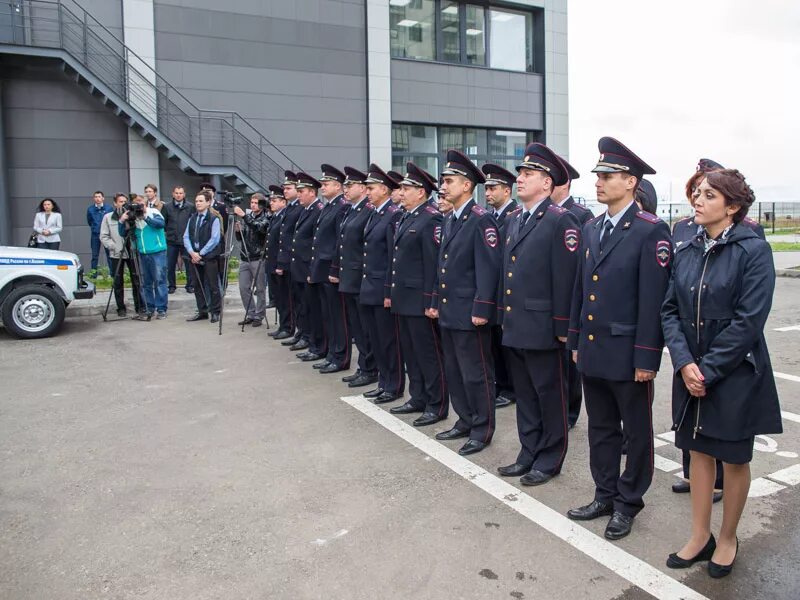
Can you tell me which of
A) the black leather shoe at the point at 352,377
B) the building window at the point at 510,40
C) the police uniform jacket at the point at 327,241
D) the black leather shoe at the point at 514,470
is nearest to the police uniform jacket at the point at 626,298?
the black leather shoe at the point at 514,470

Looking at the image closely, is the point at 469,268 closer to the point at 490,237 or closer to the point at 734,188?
the point at 490,237

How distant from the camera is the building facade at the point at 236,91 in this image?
16.1 metres

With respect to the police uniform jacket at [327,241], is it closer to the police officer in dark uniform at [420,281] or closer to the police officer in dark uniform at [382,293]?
the police officer in dark uniform at [382,293]

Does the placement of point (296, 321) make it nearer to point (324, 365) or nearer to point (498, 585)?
point (324, 365)

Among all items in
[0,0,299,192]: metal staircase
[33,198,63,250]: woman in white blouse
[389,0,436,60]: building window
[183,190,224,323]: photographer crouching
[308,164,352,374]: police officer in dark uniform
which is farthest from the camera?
[389,0,436,60]: building window

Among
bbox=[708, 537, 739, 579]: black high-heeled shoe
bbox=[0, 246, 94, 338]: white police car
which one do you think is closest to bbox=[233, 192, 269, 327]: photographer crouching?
bbox=[0, 246, 94, 338]: white police car

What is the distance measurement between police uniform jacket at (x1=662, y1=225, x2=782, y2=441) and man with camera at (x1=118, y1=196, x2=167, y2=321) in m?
9.57

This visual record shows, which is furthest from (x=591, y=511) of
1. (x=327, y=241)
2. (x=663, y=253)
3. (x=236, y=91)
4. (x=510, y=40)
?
(x=510, y=40)

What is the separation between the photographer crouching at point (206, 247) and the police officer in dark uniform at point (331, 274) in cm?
352

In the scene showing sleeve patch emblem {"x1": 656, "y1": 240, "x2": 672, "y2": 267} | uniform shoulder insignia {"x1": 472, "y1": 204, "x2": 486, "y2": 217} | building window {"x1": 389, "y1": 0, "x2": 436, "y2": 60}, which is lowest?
sleeve patch emblem {"x1": 656, "y1": 240, "x2": 672, "y2": 267}

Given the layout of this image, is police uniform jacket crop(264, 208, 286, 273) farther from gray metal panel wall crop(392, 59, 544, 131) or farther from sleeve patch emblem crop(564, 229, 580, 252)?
gray metal panel wall crop(392, 59, 544, 131)

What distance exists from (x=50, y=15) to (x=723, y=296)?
16.7 meters

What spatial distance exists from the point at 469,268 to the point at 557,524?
6.45 feet

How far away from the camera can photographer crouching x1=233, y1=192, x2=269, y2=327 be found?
1066cm
